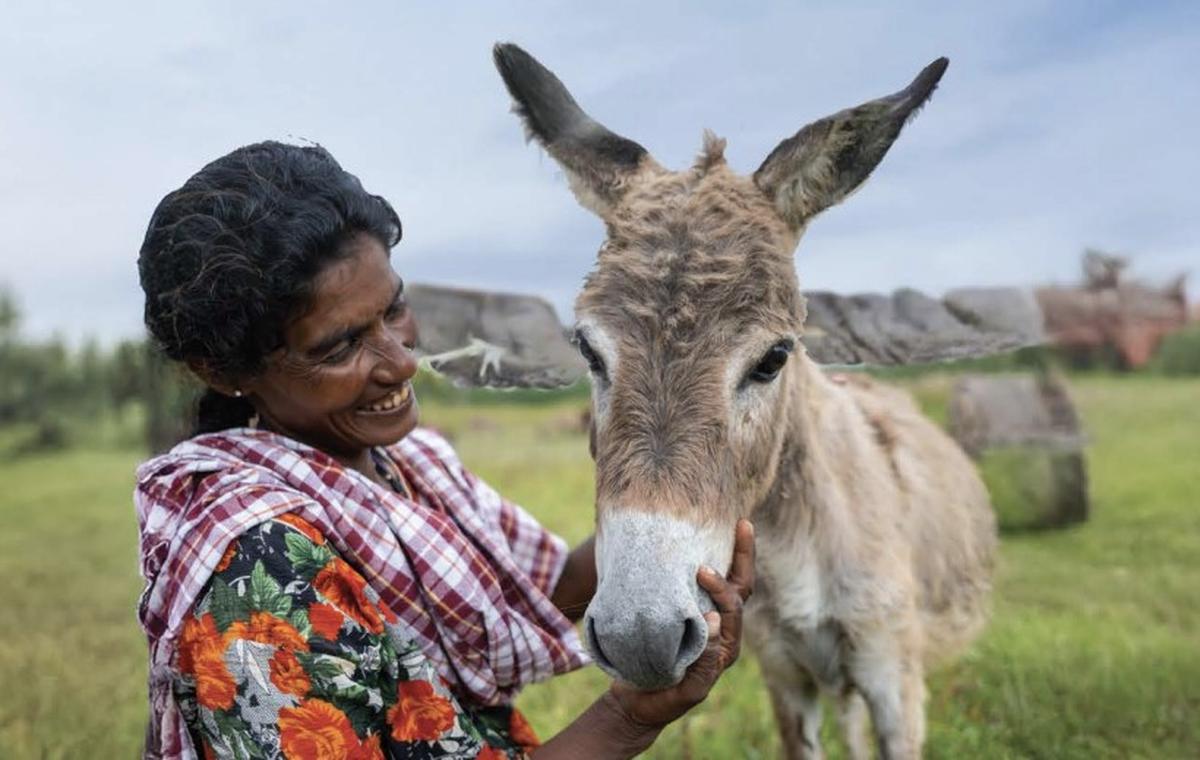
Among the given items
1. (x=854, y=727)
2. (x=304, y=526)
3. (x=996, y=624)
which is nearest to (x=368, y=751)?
(x=304, y=526)

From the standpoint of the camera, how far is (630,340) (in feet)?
7.96

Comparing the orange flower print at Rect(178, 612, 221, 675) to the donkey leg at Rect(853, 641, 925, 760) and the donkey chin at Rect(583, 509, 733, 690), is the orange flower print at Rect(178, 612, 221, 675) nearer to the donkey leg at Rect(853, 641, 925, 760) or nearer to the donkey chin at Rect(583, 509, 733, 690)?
the donkey chin at Rect(583, 509, 733, 690)

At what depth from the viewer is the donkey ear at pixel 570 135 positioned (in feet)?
9.72

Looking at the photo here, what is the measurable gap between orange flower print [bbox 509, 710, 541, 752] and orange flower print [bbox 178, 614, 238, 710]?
3.15 ft

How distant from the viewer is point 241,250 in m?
2.13

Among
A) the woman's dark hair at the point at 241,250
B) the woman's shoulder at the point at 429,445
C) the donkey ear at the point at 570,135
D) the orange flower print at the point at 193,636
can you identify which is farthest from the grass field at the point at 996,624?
the woman's dark hair at the point at 241,250

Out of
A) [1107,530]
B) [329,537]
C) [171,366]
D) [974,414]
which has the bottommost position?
[1107,530]

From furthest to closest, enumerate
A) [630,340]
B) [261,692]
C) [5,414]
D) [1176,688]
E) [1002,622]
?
[5,414]
[1002,622]
[1176,688]
[630,340]
[261,692]

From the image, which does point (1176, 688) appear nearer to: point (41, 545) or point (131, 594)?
point (131, 594)

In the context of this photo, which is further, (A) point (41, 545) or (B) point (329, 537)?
(A) point (41, 545)

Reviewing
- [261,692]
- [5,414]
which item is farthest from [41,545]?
[261,692]

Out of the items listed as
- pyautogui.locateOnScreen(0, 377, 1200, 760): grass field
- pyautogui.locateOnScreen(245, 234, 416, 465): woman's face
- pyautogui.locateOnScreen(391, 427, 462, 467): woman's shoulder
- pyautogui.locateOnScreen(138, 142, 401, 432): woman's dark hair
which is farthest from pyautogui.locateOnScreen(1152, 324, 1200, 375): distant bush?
pyautogui.locateOnScreen(138, 142, 401, 432): woman's dark hair

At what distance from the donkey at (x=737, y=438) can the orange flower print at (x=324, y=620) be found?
1.75 feet

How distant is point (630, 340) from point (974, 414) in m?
8.46
